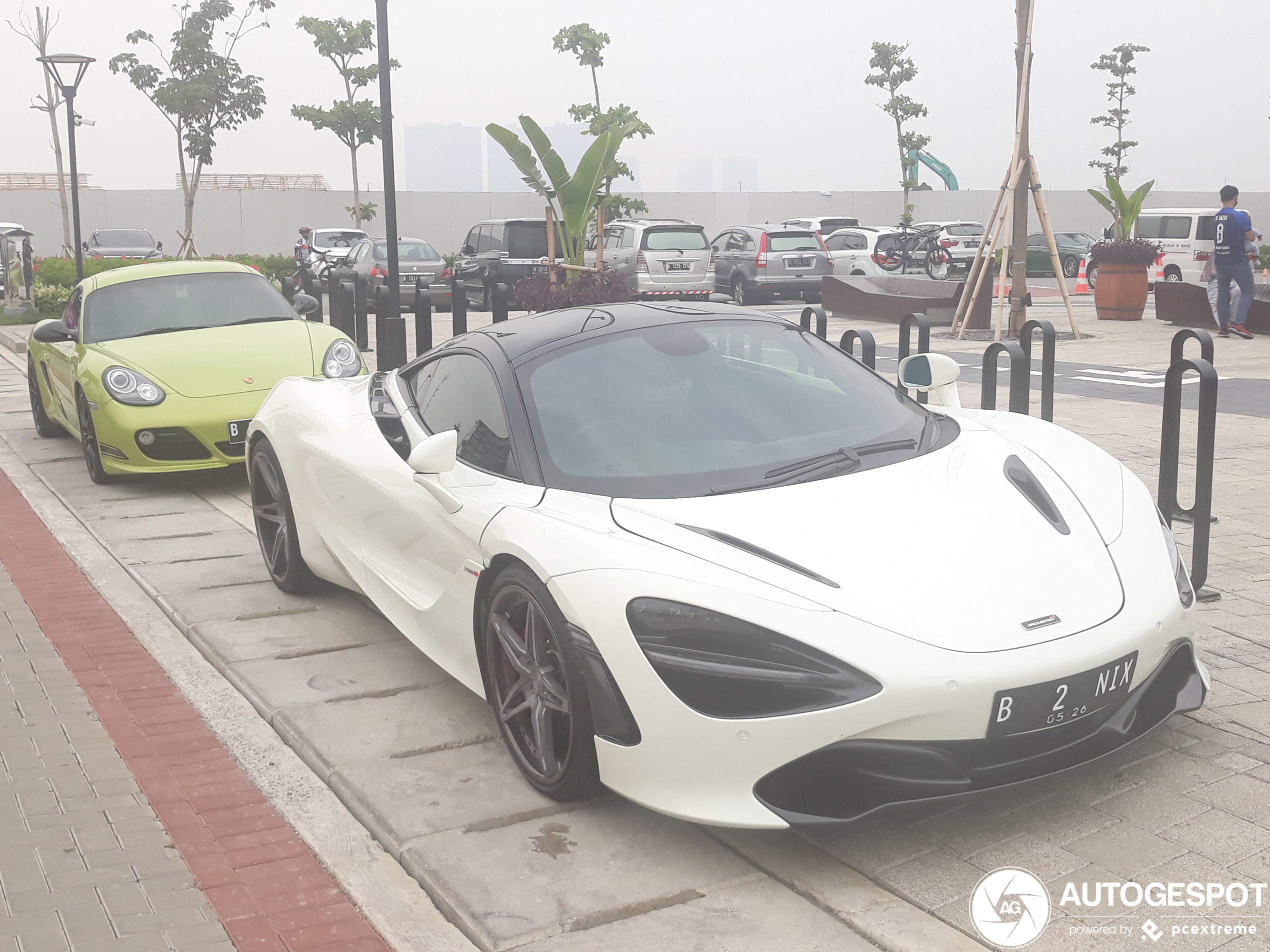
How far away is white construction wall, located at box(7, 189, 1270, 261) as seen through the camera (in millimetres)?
46906

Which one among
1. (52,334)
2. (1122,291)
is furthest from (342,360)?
(1122,291)

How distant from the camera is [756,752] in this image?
10.4 ft

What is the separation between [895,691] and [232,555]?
4667mm

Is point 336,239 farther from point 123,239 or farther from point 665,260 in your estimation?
point 665,260

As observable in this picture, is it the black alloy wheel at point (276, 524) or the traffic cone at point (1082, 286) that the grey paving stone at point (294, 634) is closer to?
the black alloy wheel at point (276, 524)

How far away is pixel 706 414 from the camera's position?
4207 mm

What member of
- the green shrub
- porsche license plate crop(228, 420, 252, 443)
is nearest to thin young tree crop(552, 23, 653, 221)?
the green shrub

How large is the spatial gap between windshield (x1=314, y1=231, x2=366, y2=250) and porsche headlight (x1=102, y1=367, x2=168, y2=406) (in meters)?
25.7

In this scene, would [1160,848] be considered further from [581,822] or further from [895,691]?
[581,822]

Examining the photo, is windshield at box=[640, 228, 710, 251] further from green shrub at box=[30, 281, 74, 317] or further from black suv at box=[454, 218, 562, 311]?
green shrub at box=[30, 281, 74, 317]

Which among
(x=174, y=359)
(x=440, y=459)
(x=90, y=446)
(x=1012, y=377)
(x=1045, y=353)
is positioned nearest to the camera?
(x=440, y=459)

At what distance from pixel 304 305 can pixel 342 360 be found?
107 centimetres

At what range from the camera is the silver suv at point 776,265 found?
990 inches

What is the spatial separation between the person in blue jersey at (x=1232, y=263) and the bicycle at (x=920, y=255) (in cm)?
1231
